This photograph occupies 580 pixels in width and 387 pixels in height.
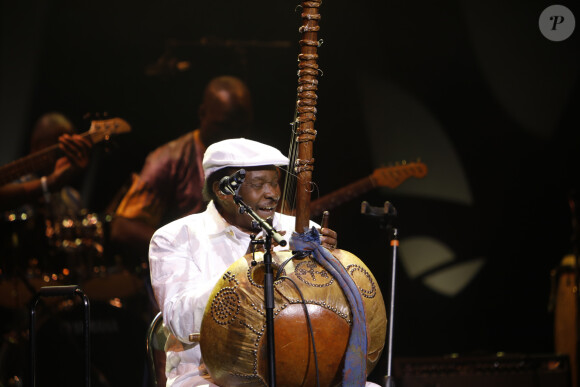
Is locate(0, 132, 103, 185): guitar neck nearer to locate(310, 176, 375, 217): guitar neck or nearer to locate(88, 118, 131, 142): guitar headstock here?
locate(88, 118, 131, 142): guitar headstock

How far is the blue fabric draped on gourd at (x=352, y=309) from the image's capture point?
7.88 feet

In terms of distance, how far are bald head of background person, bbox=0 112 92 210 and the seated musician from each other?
2485mm

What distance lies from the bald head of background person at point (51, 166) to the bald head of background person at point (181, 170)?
0.49m

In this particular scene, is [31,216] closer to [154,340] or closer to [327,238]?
[154,340]

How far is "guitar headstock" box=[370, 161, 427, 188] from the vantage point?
5.73m

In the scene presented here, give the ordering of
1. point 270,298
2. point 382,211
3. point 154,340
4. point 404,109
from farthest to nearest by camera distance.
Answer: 1. point 404,109
2. point 382,211
3. point 154,340
4. point 270,298

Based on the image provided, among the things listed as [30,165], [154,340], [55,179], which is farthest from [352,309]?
[30,165]

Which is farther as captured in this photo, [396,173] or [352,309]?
[396,173]

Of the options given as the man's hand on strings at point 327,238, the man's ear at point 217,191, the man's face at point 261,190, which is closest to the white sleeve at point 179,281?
the man's ear at point 217,191

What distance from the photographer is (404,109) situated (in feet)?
19.6

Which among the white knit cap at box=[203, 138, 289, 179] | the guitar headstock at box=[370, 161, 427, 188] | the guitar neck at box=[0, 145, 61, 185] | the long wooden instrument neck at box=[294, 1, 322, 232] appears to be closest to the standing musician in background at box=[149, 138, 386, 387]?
the white knit cap at box=[203, 138, 289, 179]

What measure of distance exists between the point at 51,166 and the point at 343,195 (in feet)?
8.09

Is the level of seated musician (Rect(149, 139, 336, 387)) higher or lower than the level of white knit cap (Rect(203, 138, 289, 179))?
lower

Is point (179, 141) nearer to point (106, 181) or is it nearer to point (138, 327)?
point (106, 181)
